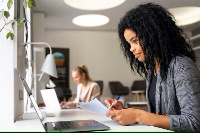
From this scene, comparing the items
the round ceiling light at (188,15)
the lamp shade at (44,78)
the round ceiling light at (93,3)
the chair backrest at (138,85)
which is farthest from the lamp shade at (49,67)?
the chair backrest at (138,85)

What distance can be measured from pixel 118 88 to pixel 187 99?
28.4 feet

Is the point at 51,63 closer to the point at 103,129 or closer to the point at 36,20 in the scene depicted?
the point at 103,129

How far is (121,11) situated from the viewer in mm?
7270

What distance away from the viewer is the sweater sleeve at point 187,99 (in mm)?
1295

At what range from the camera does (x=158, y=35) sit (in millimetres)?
1507

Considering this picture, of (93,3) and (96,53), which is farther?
(96,53)

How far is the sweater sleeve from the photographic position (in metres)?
1.29

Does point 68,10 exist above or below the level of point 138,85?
above

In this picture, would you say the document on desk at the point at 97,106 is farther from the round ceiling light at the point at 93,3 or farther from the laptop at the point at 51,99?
the round ceiling light at the point at 93,3

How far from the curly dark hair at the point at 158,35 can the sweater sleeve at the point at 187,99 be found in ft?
0.48

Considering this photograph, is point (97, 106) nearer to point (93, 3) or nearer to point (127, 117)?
point (127, 117)

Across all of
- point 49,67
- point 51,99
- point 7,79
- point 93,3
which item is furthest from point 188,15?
point 7,79

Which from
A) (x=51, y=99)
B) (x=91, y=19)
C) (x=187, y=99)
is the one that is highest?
(x=91, y=19)

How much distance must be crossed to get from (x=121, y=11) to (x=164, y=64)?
5985 mm
